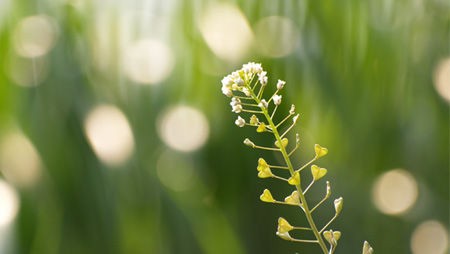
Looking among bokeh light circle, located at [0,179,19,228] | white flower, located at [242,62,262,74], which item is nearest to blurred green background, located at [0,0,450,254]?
bokeh light circle, located at [0,179,19,228]

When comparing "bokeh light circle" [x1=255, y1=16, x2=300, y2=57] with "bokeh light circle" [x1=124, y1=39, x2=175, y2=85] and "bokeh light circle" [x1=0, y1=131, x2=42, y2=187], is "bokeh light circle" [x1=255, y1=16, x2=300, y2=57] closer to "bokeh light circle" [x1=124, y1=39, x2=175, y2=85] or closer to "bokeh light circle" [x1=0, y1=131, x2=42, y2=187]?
"bokeh light circle" [x1=124, y1=39, x2=175, y2=85]

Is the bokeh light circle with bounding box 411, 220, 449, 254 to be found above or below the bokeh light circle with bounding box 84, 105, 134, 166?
below

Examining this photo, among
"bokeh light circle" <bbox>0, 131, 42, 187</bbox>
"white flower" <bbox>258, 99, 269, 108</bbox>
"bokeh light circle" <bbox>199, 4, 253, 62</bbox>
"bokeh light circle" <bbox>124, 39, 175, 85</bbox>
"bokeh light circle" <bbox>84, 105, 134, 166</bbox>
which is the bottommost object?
"bokeh light circle" <bbox>0, 131, 42, 187</bbox>

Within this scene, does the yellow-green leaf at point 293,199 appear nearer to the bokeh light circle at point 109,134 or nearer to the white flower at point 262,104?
the white flower at point 262,104

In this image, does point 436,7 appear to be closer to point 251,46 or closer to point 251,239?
point 251,46

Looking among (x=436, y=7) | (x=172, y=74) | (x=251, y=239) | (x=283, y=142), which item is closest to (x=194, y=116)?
(x=172, y=74)

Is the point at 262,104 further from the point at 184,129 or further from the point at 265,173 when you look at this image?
the point at 184,129

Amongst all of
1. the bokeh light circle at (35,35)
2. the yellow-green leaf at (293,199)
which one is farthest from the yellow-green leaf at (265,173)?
the bokeh light circle at (35,35)
